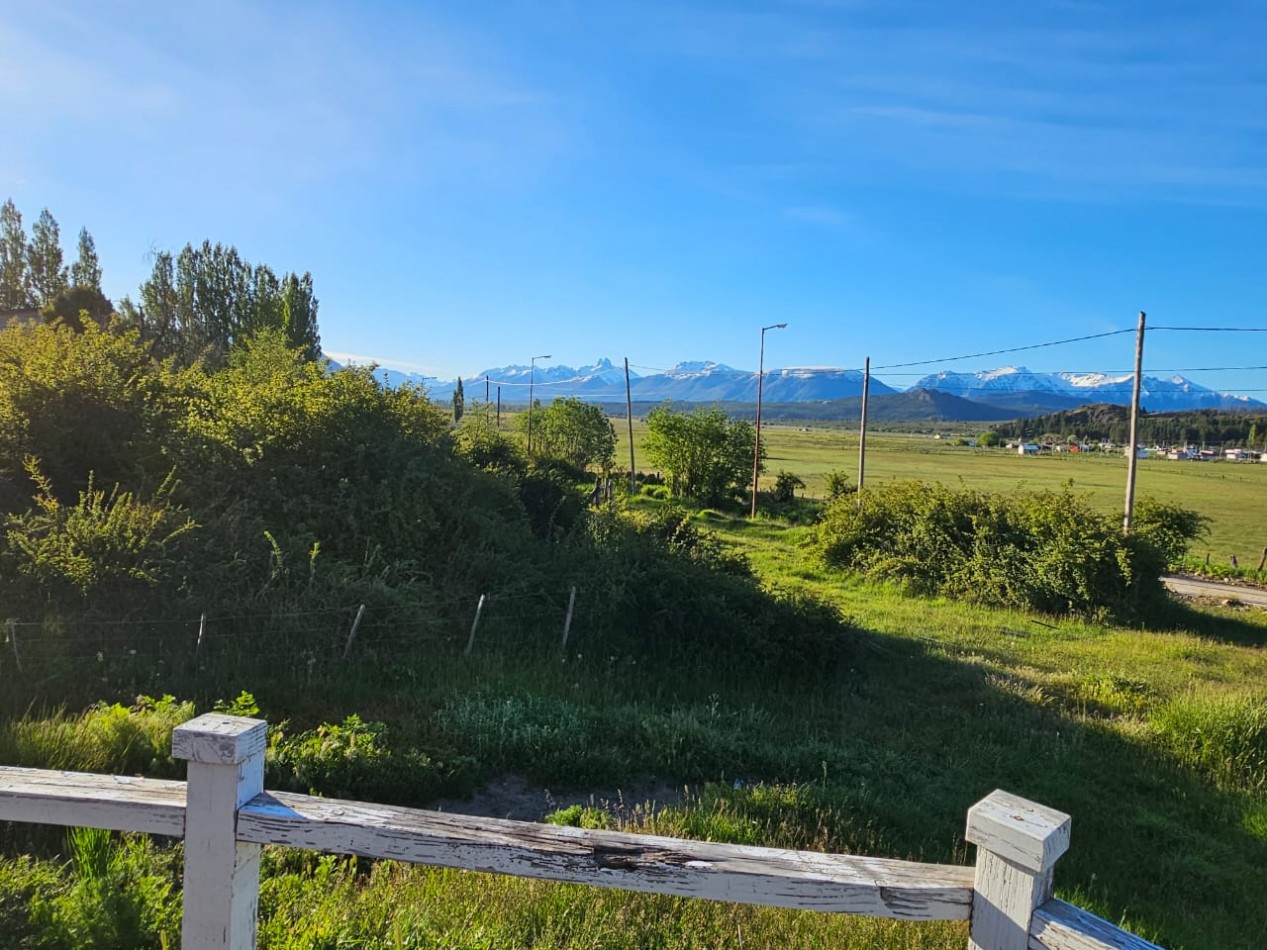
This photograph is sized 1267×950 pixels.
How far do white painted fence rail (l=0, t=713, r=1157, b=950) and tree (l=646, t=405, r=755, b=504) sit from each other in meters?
38.5

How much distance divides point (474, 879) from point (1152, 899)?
4.89 m

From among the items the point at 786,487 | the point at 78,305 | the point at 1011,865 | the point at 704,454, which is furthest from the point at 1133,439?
the point at 78,305

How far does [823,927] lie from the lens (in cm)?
338

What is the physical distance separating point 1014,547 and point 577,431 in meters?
32.5

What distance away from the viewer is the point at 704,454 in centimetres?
4103

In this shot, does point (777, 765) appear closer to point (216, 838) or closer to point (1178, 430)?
point (216, 838)

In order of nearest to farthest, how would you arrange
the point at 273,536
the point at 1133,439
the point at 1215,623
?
1. the point at 273,536
2. the point at 1215,623
3. the point at 1133,439

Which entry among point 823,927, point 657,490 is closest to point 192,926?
point 823,927

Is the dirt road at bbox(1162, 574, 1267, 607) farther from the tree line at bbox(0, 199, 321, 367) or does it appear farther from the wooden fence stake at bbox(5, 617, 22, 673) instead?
the tree line at bbox(0, 199, 321, 367)

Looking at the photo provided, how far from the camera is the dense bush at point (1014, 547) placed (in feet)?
61.2

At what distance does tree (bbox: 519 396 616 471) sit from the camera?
48.0 m

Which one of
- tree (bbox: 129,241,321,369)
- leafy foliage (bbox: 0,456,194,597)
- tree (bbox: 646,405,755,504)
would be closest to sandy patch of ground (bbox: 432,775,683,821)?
leafy foliage (bbox: 0,456,194,597)

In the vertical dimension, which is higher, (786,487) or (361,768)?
(786,487)

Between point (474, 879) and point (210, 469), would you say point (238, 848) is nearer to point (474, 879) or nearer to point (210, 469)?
point (474, 879)
